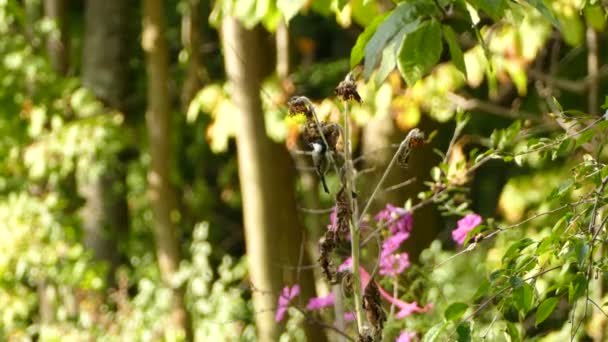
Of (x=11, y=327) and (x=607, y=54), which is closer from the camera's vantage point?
(x=11, y=327)

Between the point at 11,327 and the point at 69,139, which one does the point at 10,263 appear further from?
the point at 69,139

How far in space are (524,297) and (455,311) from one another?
5.2 inches

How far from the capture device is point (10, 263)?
Result: 26.4 ft

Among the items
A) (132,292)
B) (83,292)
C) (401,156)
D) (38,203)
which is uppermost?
(401,156)

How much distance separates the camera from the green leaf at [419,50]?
2217mm

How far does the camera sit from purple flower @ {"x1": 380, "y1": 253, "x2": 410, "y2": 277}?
3.71 meters

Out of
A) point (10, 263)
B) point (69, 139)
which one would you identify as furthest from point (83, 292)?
point (69, 139)

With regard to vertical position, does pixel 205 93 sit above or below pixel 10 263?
above

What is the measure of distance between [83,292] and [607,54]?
5.06 m

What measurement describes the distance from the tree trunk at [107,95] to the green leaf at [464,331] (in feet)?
26.5

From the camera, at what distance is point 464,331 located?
2201 millimetres

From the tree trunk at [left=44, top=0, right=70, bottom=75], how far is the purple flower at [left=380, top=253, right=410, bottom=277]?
653 cm

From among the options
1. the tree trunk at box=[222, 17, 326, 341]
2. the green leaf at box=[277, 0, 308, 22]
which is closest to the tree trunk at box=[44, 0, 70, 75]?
the tree trunk at box=[222, 17, 326, 341]

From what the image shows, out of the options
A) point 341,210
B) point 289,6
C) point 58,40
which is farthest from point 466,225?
point 58,40
